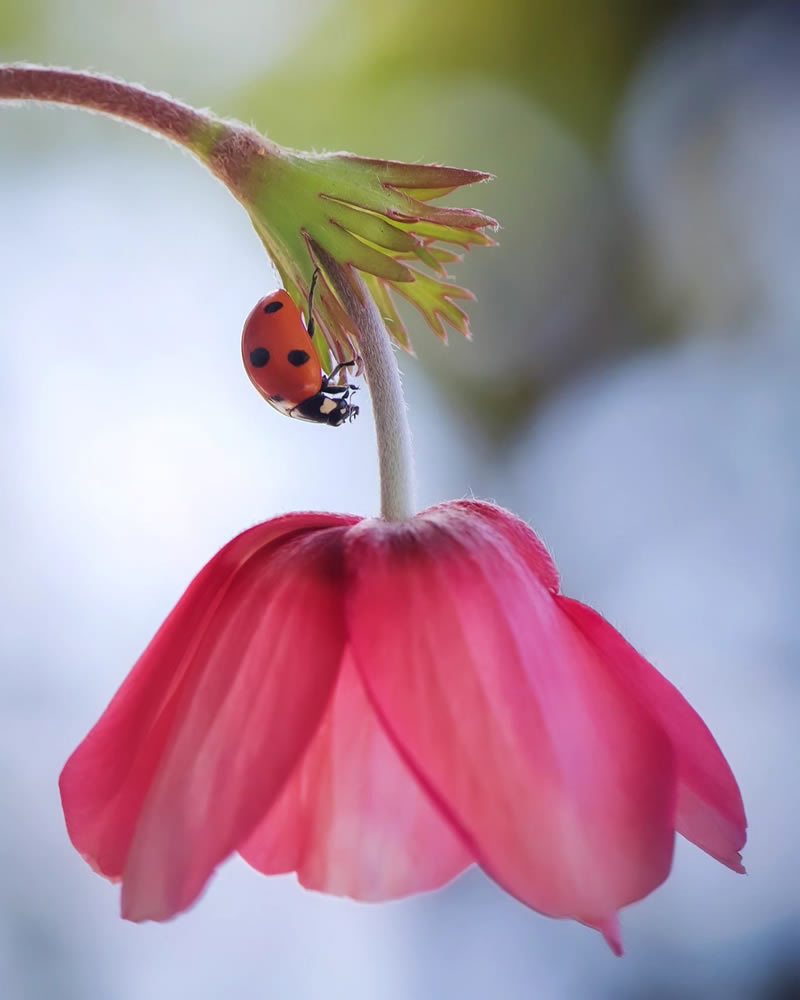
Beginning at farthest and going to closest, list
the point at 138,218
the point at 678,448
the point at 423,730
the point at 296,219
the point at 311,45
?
the point at 678,448 → the point at 138,218 → the point at 311,45 → the point at 296,219 → the point at 423,730

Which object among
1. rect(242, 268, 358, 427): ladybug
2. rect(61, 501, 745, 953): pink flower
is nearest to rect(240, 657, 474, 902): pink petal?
rect(61, 501, 745, 953): pink flower

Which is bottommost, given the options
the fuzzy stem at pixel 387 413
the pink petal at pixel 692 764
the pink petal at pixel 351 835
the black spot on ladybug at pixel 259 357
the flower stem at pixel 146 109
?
the pink petal at pixel 351 835

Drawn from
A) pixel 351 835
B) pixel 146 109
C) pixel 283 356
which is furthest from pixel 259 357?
pixel 351 835

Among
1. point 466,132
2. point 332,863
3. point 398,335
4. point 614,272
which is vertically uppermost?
point 466,132

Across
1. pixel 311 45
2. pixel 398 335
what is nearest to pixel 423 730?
pixel 398 335

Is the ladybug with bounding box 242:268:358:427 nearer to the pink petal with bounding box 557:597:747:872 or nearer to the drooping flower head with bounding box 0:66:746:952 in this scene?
the drooping flower head with bounding box 0:66:746:952

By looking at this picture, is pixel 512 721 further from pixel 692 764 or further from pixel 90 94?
pixel 90 94

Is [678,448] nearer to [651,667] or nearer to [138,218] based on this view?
[138,218]

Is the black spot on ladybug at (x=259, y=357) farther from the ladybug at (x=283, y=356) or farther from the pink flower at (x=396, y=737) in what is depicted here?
the pink flower at (x=396, y=737)

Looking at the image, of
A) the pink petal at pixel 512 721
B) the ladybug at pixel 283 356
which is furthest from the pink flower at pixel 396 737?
the ladybug at pixel 283 356
